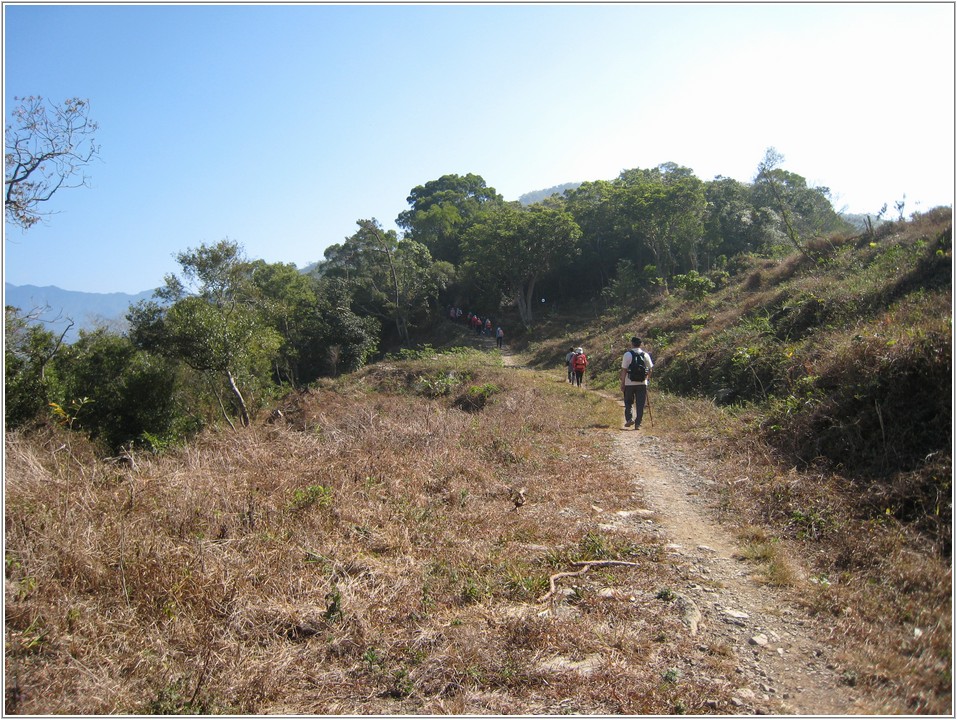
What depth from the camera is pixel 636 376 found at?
11039 mm

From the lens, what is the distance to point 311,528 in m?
5.42

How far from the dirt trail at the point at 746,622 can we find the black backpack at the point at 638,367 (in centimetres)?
408

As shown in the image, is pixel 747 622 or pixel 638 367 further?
pixel 638 367

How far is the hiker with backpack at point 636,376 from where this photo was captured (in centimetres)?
1097

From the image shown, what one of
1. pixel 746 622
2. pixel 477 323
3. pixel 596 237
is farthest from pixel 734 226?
pixel 746 622

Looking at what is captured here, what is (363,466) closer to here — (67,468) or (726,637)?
(67,468)

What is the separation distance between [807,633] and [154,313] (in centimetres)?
2604

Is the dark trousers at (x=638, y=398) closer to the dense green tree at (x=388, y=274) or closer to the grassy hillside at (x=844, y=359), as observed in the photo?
the grassy hillside at (x=844, y=359)

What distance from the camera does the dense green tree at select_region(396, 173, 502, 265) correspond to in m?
54.3

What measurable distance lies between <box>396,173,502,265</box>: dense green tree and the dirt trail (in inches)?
1758

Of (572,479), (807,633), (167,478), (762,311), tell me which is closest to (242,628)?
(167,478)

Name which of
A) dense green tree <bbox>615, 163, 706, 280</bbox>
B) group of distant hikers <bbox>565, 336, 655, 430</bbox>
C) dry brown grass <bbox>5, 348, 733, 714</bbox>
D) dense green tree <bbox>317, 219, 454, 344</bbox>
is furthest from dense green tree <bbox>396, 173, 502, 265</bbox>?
dry brown grass <bbox>5, 348, 733, 714</bbox>

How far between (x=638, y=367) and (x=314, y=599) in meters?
8.09

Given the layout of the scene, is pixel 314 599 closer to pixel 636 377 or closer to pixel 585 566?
pixel 585 566
